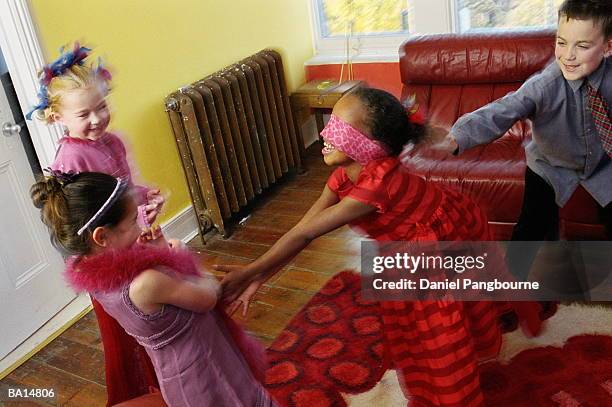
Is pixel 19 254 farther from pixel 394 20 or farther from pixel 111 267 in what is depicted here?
pixel 394 20

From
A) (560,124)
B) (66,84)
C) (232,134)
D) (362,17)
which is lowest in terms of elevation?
(232,134)

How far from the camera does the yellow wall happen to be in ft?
9.43

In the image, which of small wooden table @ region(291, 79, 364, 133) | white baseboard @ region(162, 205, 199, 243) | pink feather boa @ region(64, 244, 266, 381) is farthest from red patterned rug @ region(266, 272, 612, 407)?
small wooden table @ region(291, 79, 364, 133)

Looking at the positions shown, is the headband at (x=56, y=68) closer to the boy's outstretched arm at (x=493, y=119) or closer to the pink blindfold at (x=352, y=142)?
the pink blindfold at (x=352, y=142)

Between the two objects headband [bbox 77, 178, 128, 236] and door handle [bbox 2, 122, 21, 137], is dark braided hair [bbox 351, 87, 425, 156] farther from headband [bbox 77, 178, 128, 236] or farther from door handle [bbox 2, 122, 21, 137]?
door handle [bbox 2, 122, 21, 137]

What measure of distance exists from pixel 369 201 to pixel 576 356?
1.08m

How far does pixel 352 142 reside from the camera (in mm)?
1708

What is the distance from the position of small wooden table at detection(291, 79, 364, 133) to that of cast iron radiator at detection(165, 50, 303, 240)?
0.15 meters

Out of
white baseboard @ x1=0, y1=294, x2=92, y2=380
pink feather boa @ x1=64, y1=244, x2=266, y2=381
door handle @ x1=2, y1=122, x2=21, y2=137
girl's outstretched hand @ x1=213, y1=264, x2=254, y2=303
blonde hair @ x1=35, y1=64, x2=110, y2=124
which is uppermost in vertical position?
blonde hair @ x1=35, y1=64, x2=110, y2=124

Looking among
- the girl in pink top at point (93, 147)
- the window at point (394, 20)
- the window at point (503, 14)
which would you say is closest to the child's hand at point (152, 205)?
the girl in pink top at point (93, 147)

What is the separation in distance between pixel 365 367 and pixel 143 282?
119 cm

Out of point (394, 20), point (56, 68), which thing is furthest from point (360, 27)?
point (56, 68)

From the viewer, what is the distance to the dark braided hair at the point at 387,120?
5.58ft

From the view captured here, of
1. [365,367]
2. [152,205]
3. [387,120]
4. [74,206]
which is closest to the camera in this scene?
[74,206]
